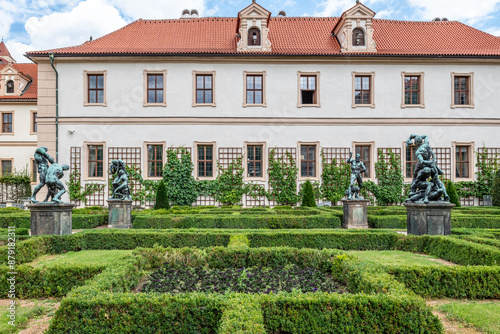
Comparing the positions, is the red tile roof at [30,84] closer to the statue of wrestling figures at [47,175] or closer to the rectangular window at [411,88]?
the statue of wrestling figures at [47,175]

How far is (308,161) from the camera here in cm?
1969

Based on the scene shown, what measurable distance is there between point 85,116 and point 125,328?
1819 cm

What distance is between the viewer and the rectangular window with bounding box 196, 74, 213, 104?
19.7 meters

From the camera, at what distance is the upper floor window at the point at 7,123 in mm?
28183

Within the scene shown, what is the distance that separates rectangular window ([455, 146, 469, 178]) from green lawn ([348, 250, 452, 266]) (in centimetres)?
1479

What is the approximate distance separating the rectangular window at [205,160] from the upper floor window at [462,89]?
587 inches

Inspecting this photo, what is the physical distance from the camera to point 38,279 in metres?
5.34

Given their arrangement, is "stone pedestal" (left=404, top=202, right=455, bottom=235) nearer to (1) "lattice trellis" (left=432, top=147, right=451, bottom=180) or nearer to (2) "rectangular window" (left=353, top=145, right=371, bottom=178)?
(2) "rectangular window" (left=353, top=145, right=371, bottom=178)

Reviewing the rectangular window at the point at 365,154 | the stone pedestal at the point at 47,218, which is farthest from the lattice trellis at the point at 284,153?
the stone pedestal at the point at 47,218

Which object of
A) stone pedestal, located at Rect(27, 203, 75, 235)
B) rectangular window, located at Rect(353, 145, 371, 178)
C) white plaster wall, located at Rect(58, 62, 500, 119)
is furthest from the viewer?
rectangular window, located at Rect(353, 145, 371, 178)

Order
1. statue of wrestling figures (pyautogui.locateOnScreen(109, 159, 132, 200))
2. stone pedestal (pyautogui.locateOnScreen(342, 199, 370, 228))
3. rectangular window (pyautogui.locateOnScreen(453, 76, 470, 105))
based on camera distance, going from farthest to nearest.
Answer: rectangular window (pyautogui.locateOnScreen(453, 76, 470, 105))
statue of wrestling figures (pyautogui.locateOnScreen(109, 159, 132, 200))
stone pedestal (pyautogui.locateOnScreen(342, 199, 370, 228))

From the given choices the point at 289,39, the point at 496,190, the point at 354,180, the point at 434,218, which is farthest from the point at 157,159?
the point at 496,190

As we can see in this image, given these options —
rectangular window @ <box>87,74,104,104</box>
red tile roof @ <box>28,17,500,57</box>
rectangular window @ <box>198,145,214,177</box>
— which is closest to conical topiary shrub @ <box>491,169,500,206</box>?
red tile roof @ <box>28,17,500,57</box>

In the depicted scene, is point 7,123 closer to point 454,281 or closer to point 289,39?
point 289,39
